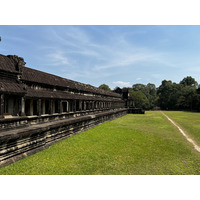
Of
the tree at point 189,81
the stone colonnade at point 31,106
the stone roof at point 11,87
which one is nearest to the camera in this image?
the stone roof at point 11,87

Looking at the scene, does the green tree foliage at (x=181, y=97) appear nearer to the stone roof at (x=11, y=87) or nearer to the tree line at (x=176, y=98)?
the tree line at (x=176, y=98)

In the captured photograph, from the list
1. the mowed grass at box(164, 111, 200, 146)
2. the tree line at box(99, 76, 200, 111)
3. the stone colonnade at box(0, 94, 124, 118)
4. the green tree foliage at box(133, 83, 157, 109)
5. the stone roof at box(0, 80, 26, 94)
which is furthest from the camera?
the green tree foliage at box(133, 83, 157, 109)

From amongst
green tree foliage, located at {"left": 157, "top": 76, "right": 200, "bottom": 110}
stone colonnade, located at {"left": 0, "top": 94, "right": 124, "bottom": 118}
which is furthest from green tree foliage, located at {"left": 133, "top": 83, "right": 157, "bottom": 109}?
stone colonnade, located at {"left": 0, "top": 94, "right": 124, "bottom": 118}

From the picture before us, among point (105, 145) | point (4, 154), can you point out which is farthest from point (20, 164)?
point (105, 145)

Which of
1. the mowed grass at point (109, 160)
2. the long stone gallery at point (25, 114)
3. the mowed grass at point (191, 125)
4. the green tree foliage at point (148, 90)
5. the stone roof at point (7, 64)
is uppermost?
the green tree foliage at point (148, 90)

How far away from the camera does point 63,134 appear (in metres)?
7.97

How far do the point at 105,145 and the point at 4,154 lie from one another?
4.40m

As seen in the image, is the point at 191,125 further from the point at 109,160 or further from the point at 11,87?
the point at 11,87

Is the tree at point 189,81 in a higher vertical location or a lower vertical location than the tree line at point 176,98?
higher

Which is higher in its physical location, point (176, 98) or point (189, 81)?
point (189, 81)

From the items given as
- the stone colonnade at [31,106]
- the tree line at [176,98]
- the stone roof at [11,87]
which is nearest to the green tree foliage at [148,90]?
the tree line at [176,98]

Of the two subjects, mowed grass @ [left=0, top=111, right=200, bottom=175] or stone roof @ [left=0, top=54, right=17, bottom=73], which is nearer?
mowed grass @ [left=0, top=111, right=200, bottom=175]

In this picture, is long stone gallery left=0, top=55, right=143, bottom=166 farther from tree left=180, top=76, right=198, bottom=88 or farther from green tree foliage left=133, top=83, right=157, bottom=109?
tree left=180, top=76, right=198, bottom=88

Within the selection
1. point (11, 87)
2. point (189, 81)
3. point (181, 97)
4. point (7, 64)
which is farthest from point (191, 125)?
point (189, 81)
